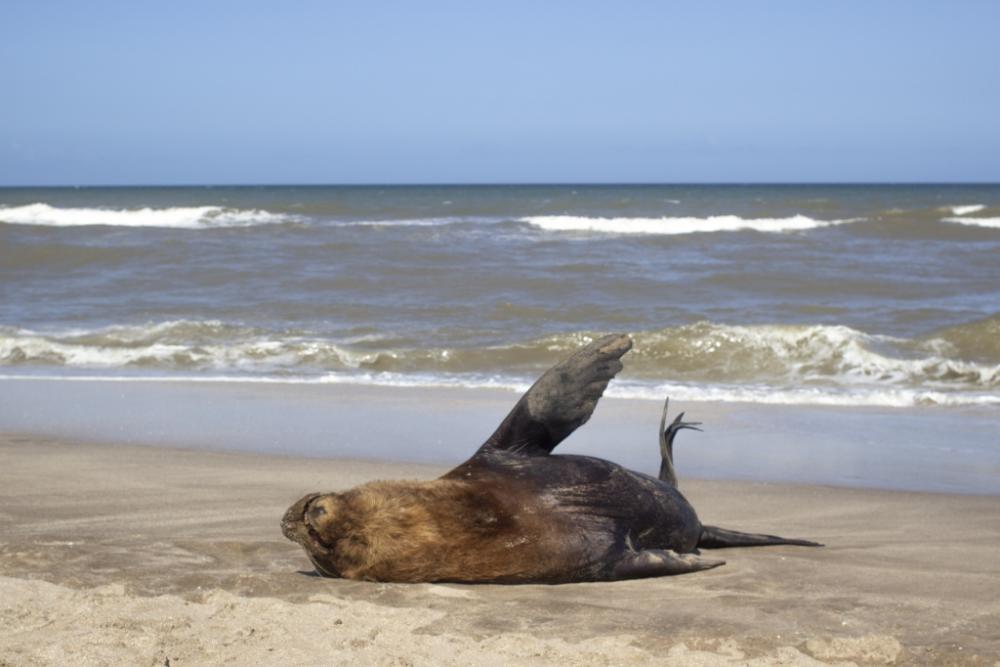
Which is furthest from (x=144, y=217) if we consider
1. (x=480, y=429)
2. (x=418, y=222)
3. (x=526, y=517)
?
(x=526, y=517)

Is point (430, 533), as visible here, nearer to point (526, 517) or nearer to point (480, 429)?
point (526, 517)

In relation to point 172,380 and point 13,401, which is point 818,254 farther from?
point 13,401

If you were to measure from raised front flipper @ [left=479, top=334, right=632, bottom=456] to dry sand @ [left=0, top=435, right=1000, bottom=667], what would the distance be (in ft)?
2.04

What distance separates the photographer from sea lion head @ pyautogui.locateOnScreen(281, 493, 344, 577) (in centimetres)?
439

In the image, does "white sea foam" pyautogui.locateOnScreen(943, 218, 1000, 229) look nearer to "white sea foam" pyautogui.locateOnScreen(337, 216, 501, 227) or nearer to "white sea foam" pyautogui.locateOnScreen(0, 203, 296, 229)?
"white sea foam" pyautogui.locateOnScreen(337, 216, 501, 227)

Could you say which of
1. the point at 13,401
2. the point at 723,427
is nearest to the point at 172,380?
the point at 13,401

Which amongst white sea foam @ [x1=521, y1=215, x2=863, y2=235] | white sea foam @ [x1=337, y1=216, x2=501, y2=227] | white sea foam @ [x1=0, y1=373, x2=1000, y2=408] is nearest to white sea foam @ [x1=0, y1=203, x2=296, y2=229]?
white sea foam @ [x1=337, y1=216, x2=501, y2=227]

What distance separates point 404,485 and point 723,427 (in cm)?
464

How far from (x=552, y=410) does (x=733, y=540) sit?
3.31 feet

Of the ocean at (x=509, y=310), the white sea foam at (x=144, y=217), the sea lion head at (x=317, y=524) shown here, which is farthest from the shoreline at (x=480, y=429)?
the white sea foam at (x=144, y=217)

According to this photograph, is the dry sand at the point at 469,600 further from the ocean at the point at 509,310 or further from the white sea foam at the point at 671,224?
the white sea foam at the point at 671,224

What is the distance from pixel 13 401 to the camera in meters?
9.93

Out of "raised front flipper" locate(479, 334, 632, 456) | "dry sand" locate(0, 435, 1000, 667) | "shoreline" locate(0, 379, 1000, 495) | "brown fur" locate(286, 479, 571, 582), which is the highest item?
"raised front flipper" locate(479, 334, 632, 456)

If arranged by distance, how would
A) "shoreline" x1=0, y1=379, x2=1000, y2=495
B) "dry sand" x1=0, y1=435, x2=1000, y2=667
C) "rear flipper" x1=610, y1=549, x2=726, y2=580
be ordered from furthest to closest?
"shoreline" x1=0, y1=379, x2=1000, y2=495
"rear flipper" x1=610, y1=549, x2=726, y2=580
"dry sand" x1=0, y1=435, x2=1000, y2=667
